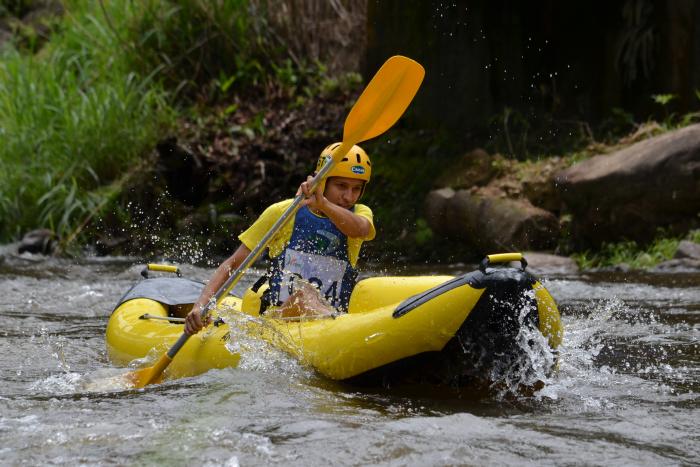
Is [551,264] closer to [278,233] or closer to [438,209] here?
[438,209]

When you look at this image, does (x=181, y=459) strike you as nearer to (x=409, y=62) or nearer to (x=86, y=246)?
(x=409, y=62)

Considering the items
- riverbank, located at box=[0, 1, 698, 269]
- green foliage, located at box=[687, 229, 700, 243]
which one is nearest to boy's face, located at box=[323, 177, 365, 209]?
riverbank, located at box=[0, 1, 698, 269]

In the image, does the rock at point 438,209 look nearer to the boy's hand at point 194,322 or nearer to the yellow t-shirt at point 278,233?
the yellow t-shirt at point 278,233

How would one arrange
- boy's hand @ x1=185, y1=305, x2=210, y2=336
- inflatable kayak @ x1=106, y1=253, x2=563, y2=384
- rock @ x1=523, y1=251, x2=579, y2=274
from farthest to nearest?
rock @ x1=523, y1=251, x2=579, y2=274, boy's hand @ x1=185, y1=305, x2=210, y2=336, inflatable kayak @ x1=106, y1=253, x2=563, y2=384

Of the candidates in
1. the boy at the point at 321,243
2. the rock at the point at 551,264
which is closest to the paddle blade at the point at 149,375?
the boy at the point at 321,243

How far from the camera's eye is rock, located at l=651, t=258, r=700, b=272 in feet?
23.2

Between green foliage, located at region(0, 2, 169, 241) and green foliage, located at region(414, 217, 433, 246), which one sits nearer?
green foliage, located at region(414, 217, 433, 246)

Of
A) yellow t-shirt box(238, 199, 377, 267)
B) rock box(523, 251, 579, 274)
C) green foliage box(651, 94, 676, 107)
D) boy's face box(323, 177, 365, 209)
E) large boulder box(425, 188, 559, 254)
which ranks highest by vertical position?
green foliage box(651, 94, 676, 107)

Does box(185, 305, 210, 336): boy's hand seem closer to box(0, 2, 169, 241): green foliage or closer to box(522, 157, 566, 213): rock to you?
box(522, 157, 566, 213): rock

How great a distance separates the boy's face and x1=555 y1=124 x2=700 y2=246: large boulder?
361cm

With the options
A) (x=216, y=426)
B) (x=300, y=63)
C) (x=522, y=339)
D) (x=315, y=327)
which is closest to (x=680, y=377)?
(x=522, y=339)

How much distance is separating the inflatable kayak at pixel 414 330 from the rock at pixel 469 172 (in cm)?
449

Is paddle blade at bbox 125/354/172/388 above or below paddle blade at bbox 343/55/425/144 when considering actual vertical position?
below

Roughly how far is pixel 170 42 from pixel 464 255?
13.1ft
